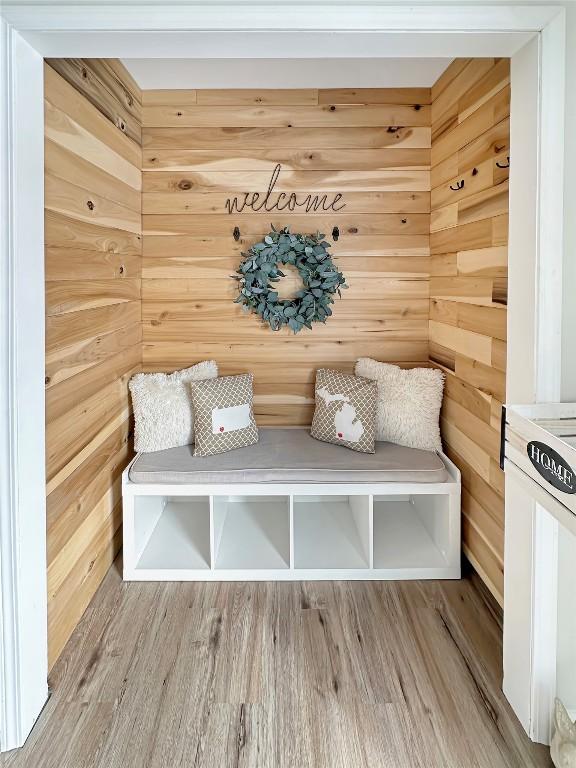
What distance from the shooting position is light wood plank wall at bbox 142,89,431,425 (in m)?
3.30

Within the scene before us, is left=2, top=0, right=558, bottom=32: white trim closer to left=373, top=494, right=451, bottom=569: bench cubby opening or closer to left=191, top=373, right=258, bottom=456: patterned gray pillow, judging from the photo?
left=191, top=373, right=258, bottom=456: patterned gray pillow

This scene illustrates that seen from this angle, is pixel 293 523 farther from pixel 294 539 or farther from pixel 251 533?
pixel 251 533

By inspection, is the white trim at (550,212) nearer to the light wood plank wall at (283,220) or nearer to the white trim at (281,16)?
the white trim at (281,16)

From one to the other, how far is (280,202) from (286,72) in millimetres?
647

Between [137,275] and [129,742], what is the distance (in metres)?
2.30

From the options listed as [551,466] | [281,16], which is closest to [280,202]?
[281,16]

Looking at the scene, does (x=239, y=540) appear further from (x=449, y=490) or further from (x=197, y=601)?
(x=449, y=490)

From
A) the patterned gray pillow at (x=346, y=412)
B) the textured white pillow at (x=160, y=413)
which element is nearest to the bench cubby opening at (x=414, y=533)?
the patterned gray pillow at (x=346, y=412)

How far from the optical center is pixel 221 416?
302cm

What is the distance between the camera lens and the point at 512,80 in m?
1.88

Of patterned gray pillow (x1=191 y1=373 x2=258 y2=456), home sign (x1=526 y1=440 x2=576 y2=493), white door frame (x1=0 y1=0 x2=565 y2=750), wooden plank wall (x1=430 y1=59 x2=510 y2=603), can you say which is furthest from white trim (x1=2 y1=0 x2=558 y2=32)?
patterned gray pillow (x1=191 y1=373 x2=258 y2=456)

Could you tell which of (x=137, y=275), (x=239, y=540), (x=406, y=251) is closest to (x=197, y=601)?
(x=239, y=540)

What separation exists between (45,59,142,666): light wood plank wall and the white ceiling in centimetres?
19

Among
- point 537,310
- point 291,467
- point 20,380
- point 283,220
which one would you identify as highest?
point 283,220
